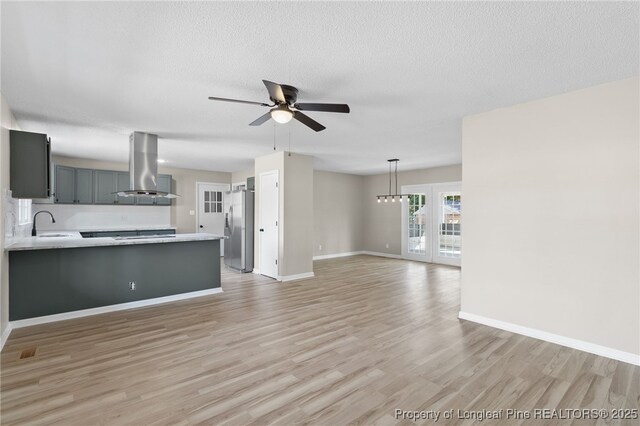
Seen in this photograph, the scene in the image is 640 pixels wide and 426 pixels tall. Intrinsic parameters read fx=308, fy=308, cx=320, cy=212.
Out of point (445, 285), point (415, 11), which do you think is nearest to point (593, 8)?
point (415, 11)

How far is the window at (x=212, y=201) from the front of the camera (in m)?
8.48

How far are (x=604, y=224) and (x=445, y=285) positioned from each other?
295cm

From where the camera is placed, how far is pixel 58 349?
9.51 feet

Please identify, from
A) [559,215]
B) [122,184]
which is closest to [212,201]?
[122,184]

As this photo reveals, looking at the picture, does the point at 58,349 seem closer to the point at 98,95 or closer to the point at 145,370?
the point at 145,370

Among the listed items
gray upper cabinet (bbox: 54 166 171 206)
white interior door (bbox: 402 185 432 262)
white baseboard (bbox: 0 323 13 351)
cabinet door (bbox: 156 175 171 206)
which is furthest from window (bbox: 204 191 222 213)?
white baseboard (bbox: 0 323 13 351)

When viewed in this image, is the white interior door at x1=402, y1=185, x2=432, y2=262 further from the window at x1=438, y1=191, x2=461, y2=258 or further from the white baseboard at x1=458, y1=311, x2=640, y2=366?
the white baseboard at x1=458, y1=311, x2=640, y2=366

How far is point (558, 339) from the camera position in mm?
3031

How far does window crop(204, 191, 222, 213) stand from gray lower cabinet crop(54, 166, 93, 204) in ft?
8.54

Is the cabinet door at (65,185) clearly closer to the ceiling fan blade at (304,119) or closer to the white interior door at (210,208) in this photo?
the white interior door at (210,208)

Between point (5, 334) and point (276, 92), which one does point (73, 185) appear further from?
point (276, 92)

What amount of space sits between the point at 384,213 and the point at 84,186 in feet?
24.0

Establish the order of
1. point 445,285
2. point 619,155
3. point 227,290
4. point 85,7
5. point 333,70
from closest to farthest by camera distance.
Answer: point 85,7 → point 333,70 → point 619,155 → point 227,290 → point 445,285

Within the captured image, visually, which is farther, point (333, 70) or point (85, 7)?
point (333, 70)
